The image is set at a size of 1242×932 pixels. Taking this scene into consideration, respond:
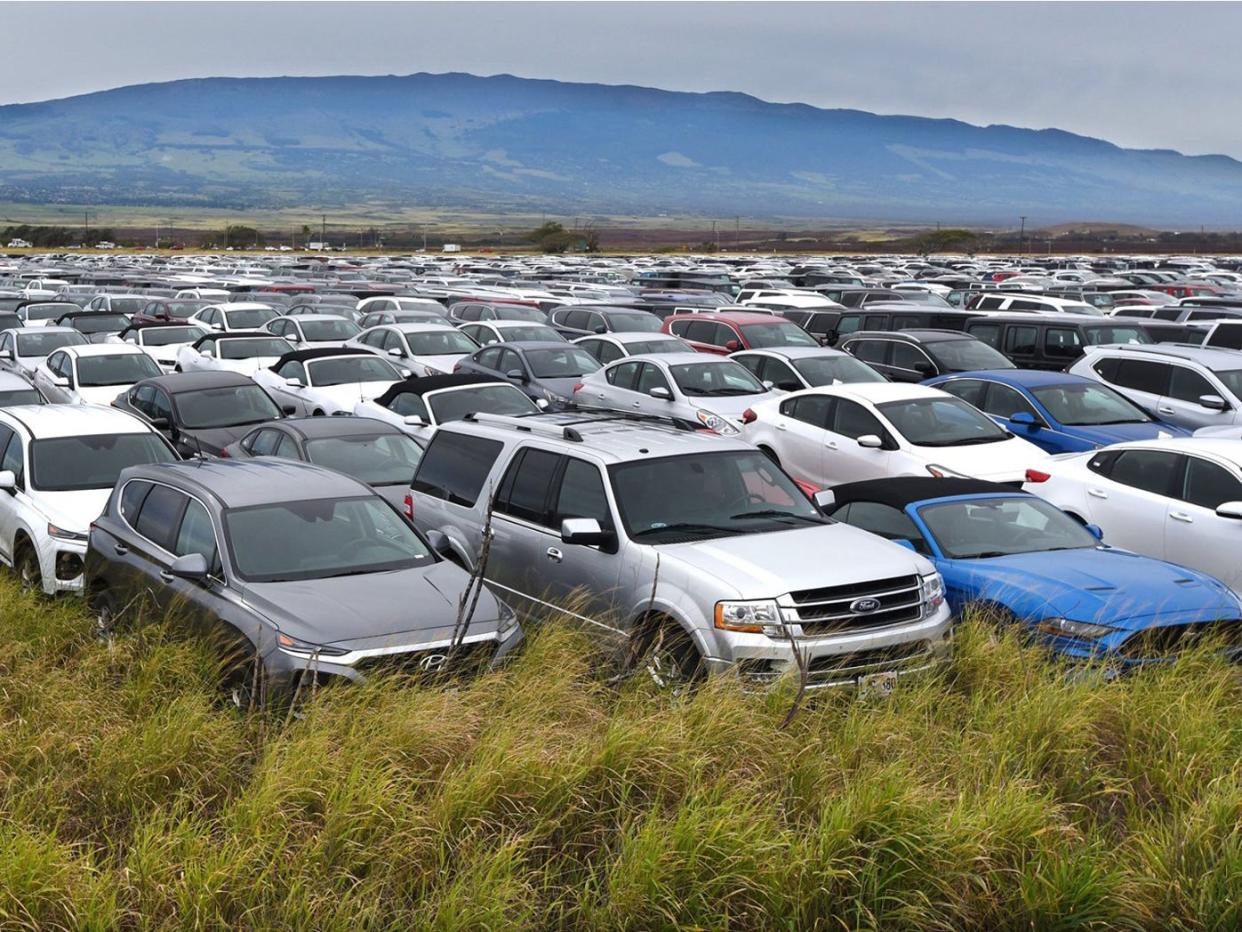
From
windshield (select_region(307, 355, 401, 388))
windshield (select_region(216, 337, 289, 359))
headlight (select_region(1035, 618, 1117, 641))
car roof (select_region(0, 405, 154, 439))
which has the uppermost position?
car roof (select_region(0, 405, 154, 439))

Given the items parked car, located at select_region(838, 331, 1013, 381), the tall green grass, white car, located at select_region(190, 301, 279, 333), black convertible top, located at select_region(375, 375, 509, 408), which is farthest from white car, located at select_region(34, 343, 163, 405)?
the tall green grass

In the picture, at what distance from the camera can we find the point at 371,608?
7816 millimetres

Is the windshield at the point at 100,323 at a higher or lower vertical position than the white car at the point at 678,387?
lower

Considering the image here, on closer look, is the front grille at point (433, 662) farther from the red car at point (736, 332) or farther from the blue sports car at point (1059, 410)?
the red car at point (736, 332)

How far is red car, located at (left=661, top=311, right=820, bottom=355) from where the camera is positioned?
23.2 meters

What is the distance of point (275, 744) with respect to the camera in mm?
6336

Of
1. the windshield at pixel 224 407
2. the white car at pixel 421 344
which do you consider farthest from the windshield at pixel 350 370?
the white car at pixel 421 344

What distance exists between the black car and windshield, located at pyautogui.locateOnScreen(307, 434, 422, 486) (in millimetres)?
2493

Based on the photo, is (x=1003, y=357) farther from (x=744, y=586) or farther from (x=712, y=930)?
(x=712, y=930)

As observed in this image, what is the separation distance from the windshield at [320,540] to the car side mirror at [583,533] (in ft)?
3.27

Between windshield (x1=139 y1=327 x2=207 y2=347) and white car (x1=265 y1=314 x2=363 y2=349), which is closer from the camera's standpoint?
windshield (x1=139 y1=327 x2=207 y2=347)

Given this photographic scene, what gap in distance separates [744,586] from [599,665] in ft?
3.39

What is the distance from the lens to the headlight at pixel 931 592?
8133 millimetres

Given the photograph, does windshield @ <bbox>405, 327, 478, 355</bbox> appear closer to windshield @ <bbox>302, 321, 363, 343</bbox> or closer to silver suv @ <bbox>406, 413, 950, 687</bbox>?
windshield @ <bbox>302, 321, 363, 343</bbox>
